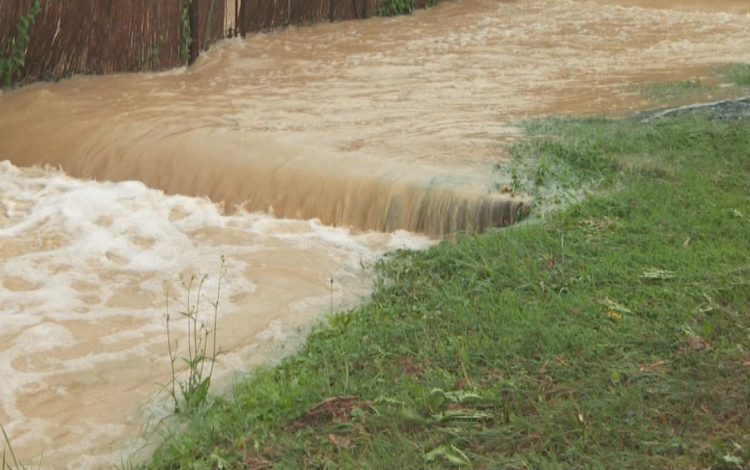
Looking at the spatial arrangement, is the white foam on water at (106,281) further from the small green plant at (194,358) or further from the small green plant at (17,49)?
the small green plant at (17,49)

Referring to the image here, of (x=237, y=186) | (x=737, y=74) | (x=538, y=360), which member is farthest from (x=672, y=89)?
(x=538, y=360)

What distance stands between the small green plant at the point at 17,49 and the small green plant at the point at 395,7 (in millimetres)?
5442

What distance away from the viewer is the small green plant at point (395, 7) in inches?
529

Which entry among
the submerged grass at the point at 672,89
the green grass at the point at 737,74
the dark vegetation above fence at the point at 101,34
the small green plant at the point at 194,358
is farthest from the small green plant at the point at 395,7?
the small green plant at the point at 194,358

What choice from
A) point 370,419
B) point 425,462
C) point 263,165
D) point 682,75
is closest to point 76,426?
point 370,419

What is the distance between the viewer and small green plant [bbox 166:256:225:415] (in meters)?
4.49

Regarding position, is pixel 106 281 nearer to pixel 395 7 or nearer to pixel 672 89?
pixel 672 89

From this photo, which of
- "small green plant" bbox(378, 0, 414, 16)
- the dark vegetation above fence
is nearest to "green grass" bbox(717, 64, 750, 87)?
"small green plant" bbox(378, 0, 414, 16)

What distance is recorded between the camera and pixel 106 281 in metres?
6.23

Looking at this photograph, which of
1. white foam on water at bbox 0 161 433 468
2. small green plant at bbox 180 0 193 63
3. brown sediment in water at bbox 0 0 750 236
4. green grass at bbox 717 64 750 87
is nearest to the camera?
white foam on water at bbox 0 161 433 468

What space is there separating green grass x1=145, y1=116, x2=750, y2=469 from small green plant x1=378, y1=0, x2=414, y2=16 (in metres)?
7.80

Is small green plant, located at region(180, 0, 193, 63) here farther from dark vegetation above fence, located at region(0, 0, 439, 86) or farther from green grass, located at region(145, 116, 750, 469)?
green grass, located at region(145, 116, 750, 469)

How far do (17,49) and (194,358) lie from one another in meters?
4.85

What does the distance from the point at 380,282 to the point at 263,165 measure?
2.19 metres
